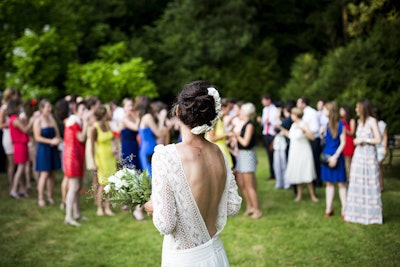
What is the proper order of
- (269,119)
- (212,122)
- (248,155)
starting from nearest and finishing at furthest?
(212,122) < (248,155) < (269,119)

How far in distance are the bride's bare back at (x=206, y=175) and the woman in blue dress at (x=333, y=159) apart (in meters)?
4.91

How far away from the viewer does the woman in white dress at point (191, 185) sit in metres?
3.06

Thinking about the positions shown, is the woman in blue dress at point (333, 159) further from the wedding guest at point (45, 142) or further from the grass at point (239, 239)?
the wedding guest at point (45, 142)

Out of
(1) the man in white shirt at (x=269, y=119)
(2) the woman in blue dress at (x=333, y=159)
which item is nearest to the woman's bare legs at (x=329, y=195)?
(2) the woman in blue dress at (x=333, y=159)

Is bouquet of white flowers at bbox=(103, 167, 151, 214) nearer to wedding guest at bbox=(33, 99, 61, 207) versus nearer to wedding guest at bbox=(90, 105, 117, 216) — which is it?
wedding guest at bbox=(90, 105, 117, 216)

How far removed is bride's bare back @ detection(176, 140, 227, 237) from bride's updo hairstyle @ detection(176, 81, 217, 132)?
0.17 meters

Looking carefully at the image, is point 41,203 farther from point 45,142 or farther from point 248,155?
point 248,155

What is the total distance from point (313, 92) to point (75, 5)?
10477 millimetres

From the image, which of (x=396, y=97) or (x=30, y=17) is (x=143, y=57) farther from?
(x=396, y=97)

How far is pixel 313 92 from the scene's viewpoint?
55.2ft

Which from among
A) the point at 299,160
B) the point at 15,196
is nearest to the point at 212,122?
the point at 299,160

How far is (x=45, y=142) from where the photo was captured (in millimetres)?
9062

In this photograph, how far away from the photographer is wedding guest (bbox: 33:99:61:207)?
29.7ft

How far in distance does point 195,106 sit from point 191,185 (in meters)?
0.49
